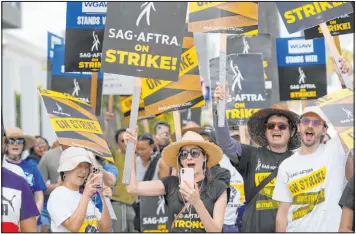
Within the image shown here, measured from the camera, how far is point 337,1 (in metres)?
8.54

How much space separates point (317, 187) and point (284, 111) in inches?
45.4

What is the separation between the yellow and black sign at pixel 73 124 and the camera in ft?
23.5

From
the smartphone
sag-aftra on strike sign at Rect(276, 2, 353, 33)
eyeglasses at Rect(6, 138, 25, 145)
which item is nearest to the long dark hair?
the smartphone

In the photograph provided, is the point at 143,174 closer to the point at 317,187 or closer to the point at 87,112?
the point at 87,112

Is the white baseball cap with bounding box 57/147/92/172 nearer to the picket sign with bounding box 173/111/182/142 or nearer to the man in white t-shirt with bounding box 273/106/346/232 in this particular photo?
the picket sign with bounding box 173/111/182/142

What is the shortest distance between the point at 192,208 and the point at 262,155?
1.21 metres

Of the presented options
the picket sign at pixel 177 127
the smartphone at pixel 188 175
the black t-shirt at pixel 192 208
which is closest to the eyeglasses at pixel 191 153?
the black t-shirt at pixel 192 208

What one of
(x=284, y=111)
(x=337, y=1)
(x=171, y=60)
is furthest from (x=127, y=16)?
(x=337, y=1)

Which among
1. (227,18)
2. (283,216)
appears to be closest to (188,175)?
(283,216)

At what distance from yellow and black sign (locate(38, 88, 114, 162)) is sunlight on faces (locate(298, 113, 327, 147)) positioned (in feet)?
5.66

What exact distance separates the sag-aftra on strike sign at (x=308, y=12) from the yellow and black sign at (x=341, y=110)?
1629mm

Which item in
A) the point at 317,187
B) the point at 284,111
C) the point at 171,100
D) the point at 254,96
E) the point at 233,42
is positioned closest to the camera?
the point at 317,187

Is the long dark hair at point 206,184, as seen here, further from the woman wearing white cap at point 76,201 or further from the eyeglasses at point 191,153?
the woman wearing white cap at point 76,201

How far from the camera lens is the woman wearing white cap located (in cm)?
652
